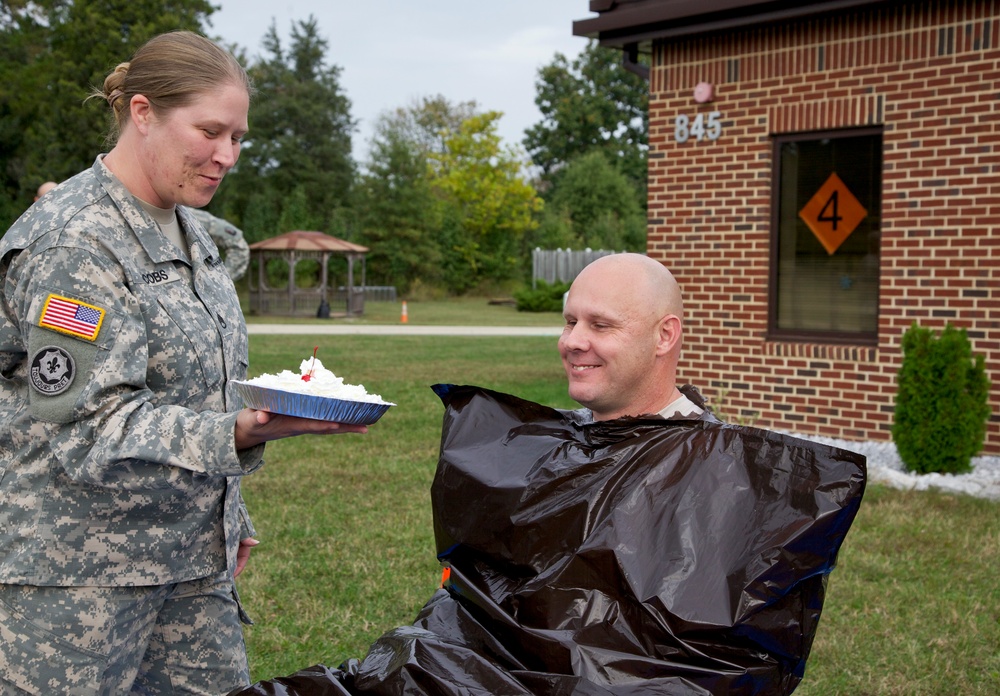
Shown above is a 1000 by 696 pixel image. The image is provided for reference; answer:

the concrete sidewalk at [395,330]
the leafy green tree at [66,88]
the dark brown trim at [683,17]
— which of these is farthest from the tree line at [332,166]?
the dark brown trim at [683,17]

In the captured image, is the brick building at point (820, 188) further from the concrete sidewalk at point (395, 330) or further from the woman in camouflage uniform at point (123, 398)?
the concrete sidewalk at point (395, 330)

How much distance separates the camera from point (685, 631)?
77.1 inches

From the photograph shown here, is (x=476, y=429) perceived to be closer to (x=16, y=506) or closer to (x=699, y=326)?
(x=16, y=506)

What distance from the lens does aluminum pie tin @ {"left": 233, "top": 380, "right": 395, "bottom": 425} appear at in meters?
1.84

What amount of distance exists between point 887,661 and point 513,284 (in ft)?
117

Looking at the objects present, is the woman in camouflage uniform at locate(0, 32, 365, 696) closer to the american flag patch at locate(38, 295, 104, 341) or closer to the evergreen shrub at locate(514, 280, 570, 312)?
the american flag patch at locate(38, 295, 104, 341)

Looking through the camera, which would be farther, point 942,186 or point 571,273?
point 571,273

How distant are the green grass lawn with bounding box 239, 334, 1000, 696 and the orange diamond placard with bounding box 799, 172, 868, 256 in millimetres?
2411

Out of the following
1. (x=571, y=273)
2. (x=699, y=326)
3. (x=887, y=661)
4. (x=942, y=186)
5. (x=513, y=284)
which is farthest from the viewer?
(x=513, y=284)

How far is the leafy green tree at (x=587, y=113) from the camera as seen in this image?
53.3 metres

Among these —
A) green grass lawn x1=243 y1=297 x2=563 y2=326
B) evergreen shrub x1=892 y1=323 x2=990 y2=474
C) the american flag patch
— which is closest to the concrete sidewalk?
green grass lawn x1=243 y1=297 x2=563 y2=326

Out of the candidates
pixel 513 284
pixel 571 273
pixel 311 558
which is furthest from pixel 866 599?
pixel 513 284

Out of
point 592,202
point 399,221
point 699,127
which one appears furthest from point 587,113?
point 699,127

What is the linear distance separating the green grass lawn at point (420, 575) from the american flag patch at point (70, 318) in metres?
2.40
